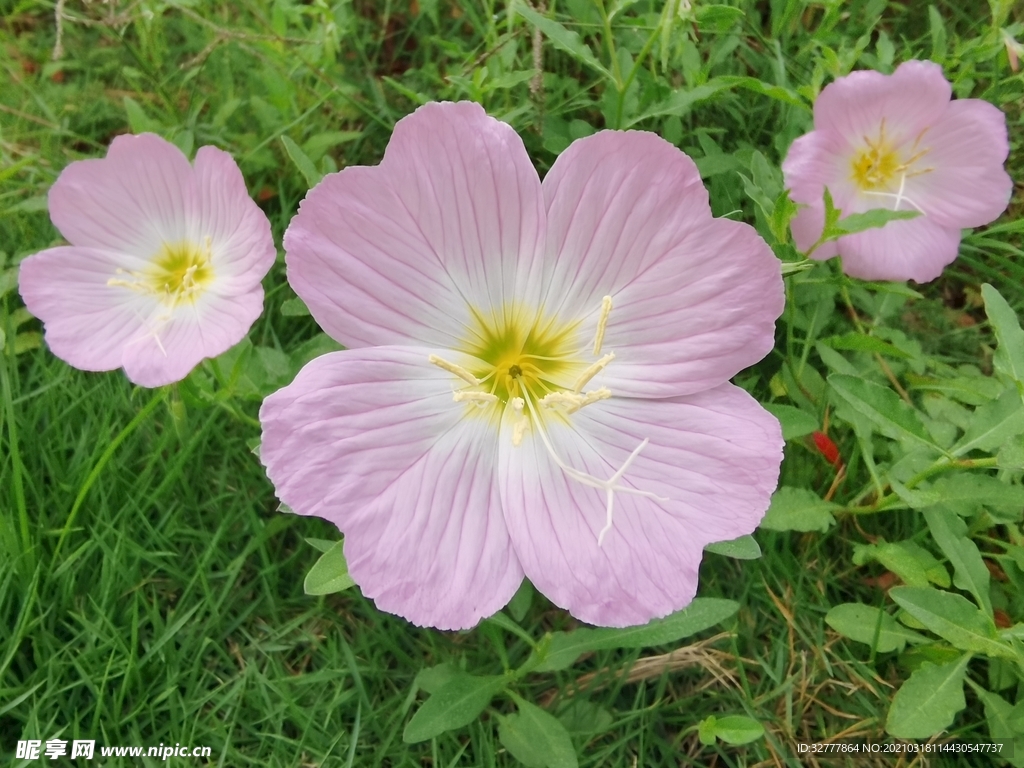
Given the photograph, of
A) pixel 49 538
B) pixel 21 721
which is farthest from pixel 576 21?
pixel 21 721

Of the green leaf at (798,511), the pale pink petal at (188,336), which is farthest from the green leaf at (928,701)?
the pale pink petal at (188,336)

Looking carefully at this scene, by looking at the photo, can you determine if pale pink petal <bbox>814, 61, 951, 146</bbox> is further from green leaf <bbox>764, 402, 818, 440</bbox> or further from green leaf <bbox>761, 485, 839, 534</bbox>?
green leaf <bbox>761, 485, 839, 534</bbox>

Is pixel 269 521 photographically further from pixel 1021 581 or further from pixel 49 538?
pixel 1021 581

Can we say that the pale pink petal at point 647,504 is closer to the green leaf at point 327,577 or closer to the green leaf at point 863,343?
the green leaf at point 327,577

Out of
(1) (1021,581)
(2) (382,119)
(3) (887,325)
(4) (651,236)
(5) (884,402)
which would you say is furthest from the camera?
(2) (382,119)

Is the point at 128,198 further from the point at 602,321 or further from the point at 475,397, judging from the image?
the point at 602,321

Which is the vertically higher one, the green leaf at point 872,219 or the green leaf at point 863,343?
the green leaf at point 872,219

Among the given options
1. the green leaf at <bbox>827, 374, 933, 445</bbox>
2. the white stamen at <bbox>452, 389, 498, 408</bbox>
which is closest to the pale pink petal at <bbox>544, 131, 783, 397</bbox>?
the white stamen at <bbox>452, 389, 498, 408</bbox>
